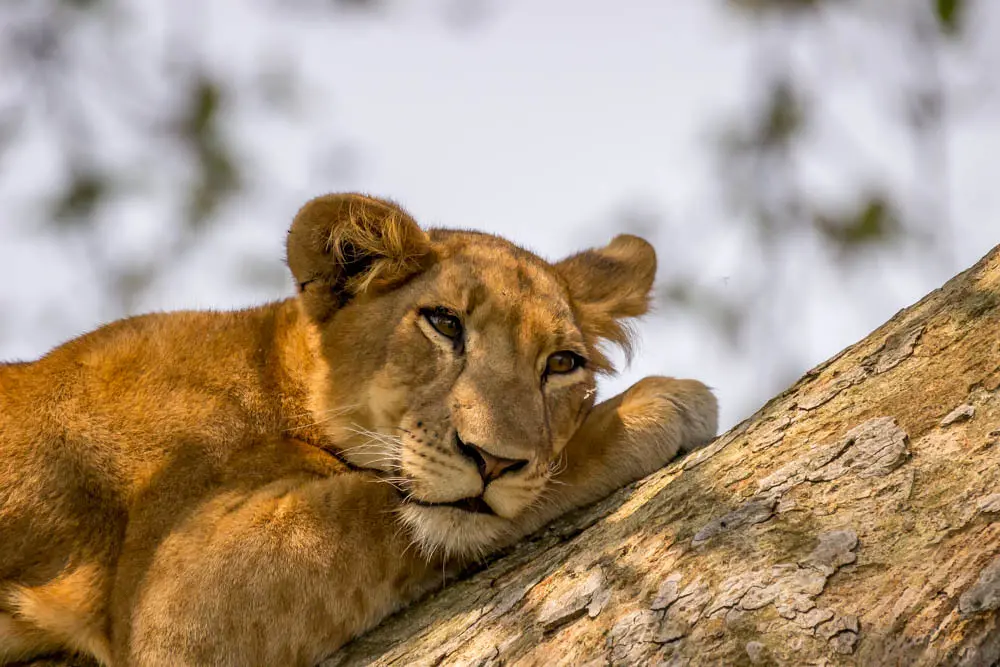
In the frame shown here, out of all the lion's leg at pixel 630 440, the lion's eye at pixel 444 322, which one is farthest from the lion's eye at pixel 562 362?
the lion's eye at pixel 444 322

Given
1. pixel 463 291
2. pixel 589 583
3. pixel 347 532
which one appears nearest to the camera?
pixel 589 583

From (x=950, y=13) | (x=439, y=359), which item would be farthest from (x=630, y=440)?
(x=950, y=13)

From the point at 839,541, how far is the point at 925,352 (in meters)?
0.80

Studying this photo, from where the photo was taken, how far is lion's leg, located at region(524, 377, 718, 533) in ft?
15.0

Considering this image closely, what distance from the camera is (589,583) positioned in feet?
11.8

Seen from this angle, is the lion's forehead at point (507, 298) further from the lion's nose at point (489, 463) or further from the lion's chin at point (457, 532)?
the lion's chin at point (457, 532)

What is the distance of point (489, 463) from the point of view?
448 centimetres

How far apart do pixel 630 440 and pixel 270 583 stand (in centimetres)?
164

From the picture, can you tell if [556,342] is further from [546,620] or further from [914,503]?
[914,503]

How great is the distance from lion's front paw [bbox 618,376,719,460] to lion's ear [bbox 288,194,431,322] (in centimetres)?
132

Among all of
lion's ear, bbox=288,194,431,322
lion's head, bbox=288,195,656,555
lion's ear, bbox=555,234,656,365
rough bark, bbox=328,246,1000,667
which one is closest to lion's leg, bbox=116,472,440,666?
lion's head, bbox=288,195,656,555

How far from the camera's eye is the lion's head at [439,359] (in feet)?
14.8

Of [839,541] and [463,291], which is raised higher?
[463,291]

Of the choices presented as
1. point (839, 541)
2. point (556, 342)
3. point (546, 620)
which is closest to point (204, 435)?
point (556, 342)
